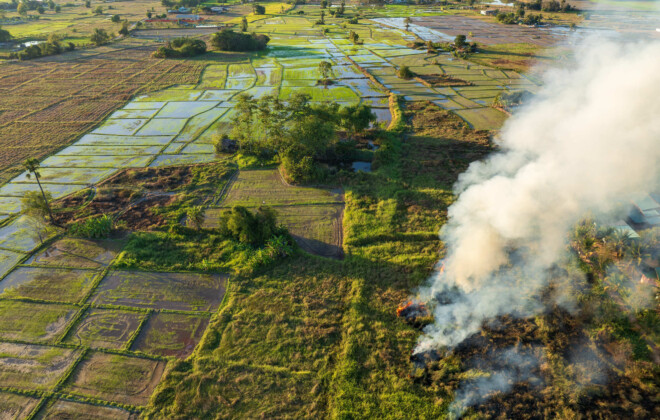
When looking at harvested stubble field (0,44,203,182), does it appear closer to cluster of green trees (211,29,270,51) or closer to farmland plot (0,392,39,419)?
cluster of green trees (211,29,270,51)

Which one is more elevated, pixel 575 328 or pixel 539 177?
pixel 539 177

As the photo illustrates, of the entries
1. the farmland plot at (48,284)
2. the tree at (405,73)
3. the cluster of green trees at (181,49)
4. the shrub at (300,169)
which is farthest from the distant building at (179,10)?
the farmland plot at (48,284)

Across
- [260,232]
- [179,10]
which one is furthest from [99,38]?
[260,232]

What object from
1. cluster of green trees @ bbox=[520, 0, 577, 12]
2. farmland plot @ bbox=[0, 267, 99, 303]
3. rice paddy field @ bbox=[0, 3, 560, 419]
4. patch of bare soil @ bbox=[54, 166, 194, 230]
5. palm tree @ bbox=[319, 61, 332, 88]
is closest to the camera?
rice paddy field @ bbox=[0, 3, 560, 419]

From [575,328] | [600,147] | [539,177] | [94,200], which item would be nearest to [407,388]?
[575,328]

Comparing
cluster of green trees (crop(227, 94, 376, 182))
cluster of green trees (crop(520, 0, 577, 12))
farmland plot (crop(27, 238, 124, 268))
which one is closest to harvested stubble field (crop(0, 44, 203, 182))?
farmland plot (crop(27, 238, 124, 268))

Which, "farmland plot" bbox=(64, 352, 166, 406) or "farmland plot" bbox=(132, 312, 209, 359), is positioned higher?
"farmland plot" bbox=(132, 312, 209, 359)

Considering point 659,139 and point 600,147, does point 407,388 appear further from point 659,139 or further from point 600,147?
point 659,139

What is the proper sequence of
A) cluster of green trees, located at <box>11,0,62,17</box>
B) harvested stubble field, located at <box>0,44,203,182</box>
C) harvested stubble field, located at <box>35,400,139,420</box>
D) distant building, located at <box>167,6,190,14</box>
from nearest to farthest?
1. harvested stubble field, located at <box>35,400,139,420</box>
2. harvested stubble field, located at <box>0,44,203,182</box>
3. cluster of green trees, located at <box>11,0,62,17</box>
4. distant building, located at <box>167,6,190,14</box>
